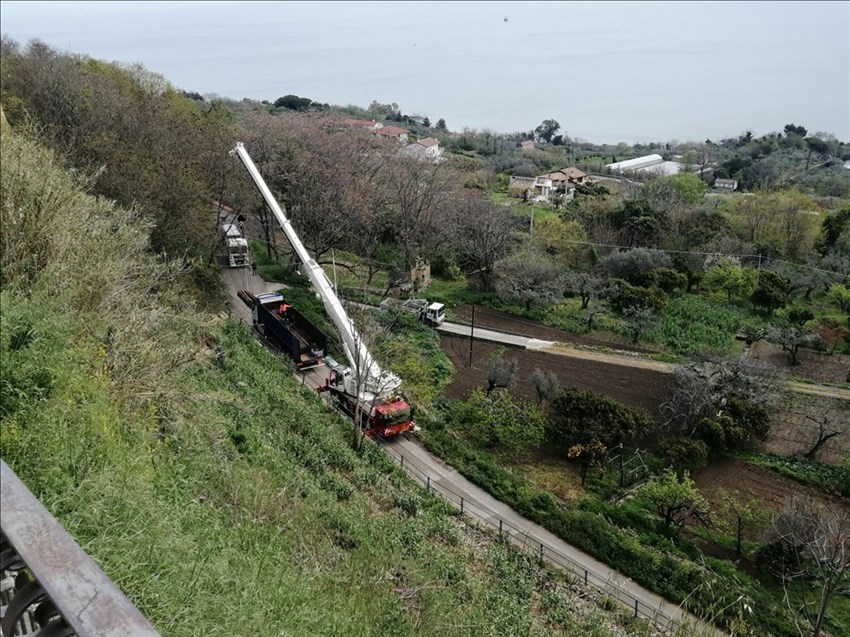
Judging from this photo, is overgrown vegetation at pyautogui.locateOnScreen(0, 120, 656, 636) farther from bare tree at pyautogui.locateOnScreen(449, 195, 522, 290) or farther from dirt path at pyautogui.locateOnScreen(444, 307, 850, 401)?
bare tree at pyautogui.locateOnScreen(449, 195, 522, 290)

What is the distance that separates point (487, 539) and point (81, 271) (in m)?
8.31

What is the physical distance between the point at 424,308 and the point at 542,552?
12.3 metres

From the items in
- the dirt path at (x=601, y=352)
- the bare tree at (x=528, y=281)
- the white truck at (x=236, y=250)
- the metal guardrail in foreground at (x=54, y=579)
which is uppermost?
the metal guardrail in foreground at (x=54, y=579)

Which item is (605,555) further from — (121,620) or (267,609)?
(121,620)

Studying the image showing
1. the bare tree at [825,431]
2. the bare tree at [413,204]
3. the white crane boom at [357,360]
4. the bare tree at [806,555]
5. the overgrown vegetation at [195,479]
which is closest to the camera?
the overgrown vegetation at [195,479]

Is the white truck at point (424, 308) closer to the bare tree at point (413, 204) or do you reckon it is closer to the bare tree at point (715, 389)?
the bare tree at point (413, 204)

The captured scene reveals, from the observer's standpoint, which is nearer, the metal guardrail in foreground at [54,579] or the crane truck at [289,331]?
the metal guardrail in foreground at [54,579]

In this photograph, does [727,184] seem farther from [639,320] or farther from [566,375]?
[566,375]

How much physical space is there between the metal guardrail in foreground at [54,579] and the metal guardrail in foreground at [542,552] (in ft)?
31.6

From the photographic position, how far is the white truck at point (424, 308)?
22.1m

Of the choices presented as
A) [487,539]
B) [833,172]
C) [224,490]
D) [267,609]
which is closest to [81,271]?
[224,490]

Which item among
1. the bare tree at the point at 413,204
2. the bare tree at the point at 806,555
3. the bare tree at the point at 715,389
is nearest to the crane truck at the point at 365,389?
the bare tree at the point at 715,389

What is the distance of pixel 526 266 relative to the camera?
83.0 ft

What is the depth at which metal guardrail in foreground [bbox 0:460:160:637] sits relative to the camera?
47.1 inches
